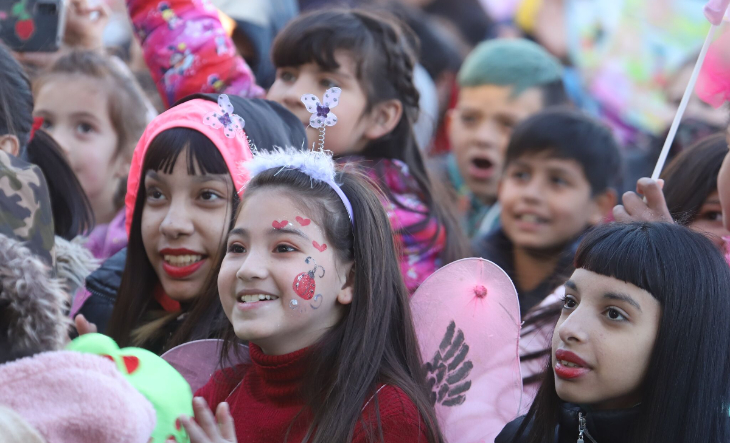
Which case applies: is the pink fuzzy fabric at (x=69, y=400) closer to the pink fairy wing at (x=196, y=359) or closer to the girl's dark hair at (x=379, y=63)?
the pink fairy wing at (x=196, y=359)

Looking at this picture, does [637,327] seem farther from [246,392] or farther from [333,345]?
[246,392]

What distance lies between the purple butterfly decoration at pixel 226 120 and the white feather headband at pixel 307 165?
0.45 m

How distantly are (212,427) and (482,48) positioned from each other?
12.9 ft

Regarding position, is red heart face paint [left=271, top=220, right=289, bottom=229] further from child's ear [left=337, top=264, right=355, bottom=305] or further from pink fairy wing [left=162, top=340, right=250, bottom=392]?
pink fairy wing [left=162, top=340, right=250, bottom=392]

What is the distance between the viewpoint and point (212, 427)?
1.94 m

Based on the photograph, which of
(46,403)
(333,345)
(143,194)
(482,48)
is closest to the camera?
(46,403)

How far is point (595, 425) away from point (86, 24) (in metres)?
3.58

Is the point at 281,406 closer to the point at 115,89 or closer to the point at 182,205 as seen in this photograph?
the point at 182,205

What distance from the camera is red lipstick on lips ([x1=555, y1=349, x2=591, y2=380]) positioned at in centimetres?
204

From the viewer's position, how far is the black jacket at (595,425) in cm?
202

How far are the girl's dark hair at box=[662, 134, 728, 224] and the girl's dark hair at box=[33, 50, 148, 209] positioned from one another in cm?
236

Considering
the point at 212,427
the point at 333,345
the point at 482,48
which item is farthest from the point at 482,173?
the point at 212,427

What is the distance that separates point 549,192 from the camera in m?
4.04

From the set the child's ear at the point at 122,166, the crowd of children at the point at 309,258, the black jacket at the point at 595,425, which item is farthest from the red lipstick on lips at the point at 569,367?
the child's ear at the point at 122,166
